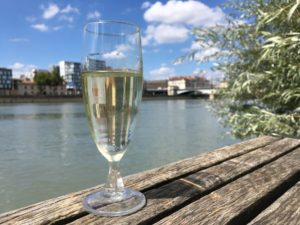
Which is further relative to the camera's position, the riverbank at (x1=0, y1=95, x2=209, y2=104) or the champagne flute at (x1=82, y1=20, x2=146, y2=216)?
the riverbank at (x1=0, y1=95, x2=209, y2=104)

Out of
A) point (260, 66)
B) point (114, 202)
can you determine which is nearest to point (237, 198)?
point (114, 202)

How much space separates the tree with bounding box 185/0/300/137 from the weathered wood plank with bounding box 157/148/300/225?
1.61m

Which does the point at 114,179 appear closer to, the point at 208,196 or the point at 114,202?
the point at 114,202

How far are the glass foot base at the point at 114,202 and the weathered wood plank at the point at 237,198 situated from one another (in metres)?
0.09

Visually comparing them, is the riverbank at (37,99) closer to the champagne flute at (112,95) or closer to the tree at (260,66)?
the tree at (260,66)

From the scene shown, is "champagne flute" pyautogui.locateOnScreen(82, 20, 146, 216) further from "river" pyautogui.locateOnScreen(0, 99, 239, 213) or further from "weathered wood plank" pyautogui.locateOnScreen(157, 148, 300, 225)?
"river" pyautogui.locateOnScreen(0, 99, 239, 213)

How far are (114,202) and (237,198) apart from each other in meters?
0.32

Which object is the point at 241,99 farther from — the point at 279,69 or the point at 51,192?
the point at 51,192

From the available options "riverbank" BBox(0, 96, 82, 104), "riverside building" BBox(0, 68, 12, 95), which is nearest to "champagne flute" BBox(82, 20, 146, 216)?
"riverbank" BBox(0, 96, 82, 104)

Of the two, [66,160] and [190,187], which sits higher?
[190,187]

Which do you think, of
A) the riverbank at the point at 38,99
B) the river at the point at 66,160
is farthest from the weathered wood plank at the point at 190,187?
the riverbank at the point at 38,99

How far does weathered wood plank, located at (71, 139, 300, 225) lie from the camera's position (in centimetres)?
77

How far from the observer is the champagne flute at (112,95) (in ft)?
2.70

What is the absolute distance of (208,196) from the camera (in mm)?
926
